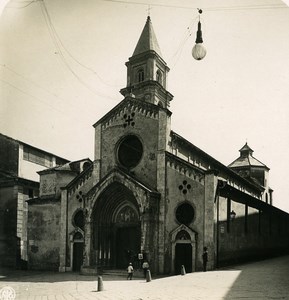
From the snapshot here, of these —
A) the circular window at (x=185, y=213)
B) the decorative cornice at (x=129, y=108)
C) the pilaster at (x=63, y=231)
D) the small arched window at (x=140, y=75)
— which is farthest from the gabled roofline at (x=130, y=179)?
the small arched window at (x=140, y=75)

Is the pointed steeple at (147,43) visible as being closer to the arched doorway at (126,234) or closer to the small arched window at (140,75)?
the small arched window at (140,75)

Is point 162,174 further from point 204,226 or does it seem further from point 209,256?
point 209,256

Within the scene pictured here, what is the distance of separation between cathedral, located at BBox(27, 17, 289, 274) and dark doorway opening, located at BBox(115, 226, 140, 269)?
69 millimetres

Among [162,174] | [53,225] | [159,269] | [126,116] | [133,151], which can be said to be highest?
[126,116]

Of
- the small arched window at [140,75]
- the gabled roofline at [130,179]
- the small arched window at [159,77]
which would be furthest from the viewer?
the small arched window at [159,77]

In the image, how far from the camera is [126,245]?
26.4m

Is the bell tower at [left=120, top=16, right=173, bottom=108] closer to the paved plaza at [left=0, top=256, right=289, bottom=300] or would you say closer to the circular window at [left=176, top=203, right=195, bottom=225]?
the circular window at [left=176, top=203, right=195, bottom=225]

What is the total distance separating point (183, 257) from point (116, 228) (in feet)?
18.8

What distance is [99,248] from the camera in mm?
25703

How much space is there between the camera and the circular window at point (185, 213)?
77.0 feet

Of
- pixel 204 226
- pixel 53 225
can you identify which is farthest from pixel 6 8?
pixel 53 225

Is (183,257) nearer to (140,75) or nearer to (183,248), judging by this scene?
(183,248)

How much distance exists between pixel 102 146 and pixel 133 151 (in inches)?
104

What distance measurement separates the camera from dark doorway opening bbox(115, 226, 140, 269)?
26.0 metres
